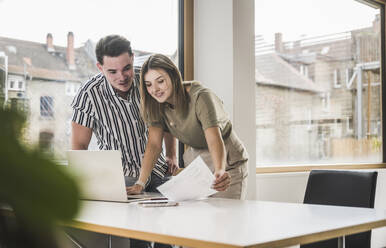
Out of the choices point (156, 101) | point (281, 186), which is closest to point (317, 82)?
point (281, 186)

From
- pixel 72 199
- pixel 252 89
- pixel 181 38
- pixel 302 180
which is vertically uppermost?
pixel 181 38

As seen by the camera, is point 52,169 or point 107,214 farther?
point 107,214

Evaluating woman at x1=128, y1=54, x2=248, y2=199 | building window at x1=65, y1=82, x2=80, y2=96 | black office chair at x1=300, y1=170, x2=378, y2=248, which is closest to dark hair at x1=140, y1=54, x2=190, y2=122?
woman at x1=128, y1=54, x2=248, y2=199

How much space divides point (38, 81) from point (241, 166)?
4.15 feet

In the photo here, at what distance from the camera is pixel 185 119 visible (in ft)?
8.03

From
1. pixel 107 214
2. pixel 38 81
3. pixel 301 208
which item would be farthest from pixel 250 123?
pixel 107 214

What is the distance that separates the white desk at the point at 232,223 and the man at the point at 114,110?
39.5 inches

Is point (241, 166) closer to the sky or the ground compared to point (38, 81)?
closer to the ground

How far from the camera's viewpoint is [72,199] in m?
0.11

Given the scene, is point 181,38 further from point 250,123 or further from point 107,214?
point 107,214

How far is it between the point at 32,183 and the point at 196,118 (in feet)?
7.63

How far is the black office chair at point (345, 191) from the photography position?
2141 millimetres

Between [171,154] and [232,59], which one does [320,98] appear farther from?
[171,154]

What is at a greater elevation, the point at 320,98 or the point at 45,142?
the point at 320,98
